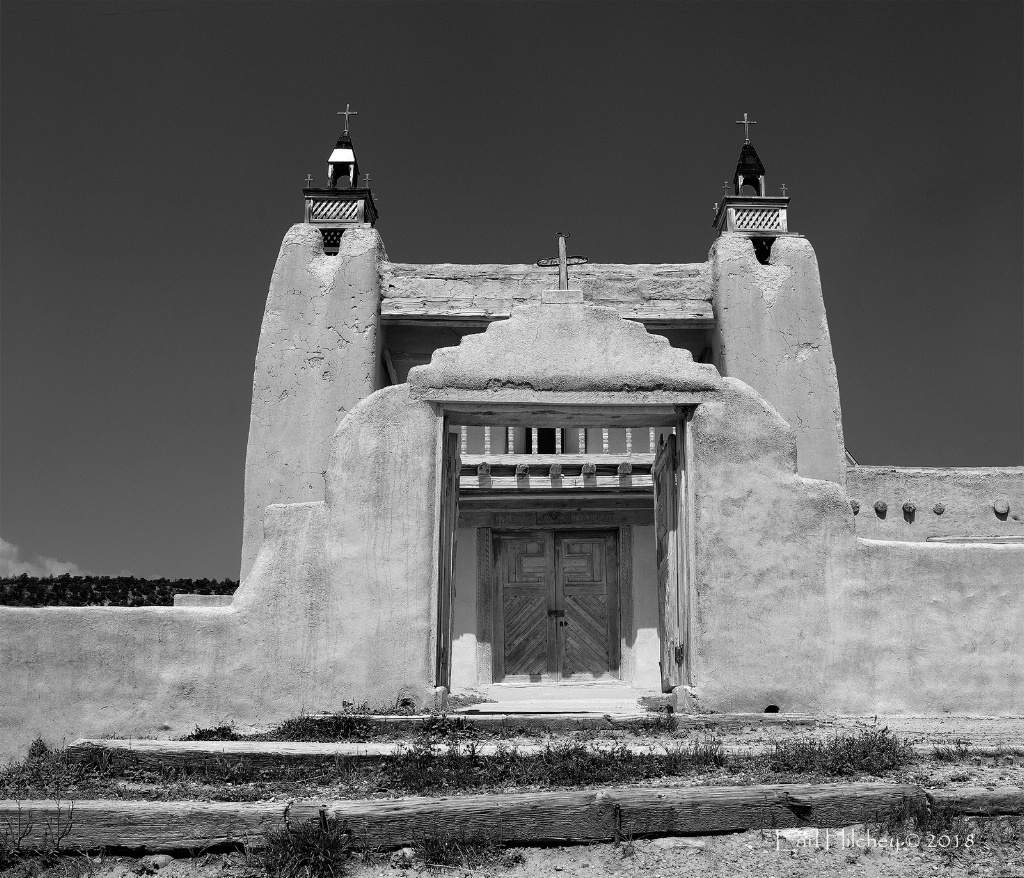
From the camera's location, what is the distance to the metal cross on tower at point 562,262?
10000 mm

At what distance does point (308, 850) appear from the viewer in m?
4.94

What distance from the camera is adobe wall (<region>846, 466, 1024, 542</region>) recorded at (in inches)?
551

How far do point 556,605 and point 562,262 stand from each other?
9085mm

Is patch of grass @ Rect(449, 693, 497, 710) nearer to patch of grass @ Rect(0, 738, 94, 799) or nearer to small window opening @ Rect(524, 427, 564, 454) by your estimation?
patch of grass @ Rect(0, 738, 94, 799)

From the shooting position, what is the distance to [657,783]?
571 cm

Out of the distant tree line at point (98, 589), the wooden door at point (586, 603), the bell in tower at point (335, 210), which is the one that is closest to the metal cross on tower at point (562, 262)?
the bell in tower at point (335, 210)

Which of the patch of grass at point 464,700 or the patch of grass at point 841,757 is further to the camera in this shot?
the patch of grass at point 464,700

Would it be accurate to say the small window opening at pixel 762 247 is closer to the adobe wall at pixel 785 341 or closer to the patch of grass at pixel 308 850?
the adobe wall at pixel 785 341

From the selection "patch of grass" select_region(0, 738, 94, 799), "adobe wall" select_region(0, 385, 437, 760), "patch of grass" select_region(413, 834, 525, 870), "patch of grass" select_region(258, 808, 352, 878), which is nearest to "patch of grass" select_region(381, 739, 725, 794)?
"patch of grass" select_region(413, 834, 525, 870)

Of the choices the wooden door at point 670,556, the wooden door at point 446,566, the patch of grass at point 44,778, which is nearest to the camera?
the patch of grass at point 44,778

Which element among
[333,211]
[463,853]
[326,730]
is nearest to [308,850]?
[463,853]

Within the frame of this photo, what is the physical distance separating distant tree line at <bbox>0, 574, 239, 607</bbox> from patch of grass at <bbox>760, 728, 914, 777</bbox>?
1606 cm

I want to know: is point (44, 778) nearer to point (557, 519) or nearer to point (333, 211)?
point (333, 211)

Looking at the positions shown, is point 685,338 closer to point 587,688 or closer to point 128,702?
point 587,688
